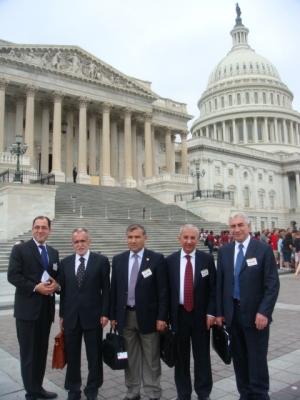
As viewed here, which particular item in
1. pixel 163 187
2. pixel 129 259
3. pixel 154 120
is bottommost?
pixel 129 259

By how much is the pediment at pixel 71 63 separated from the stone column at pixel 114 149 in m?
4.65

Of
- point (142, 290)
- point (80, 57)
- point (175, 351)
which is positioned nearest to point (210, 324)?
point (175, 351)

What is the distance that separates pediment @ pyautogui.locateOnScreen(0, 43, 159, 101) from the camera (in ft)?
119

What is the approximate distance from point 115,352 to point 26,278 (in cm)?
155

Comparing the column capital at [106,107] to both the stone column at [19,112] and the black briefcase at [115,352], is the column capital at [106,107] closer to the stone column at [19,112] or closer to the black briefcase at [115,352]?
the stone column at [19,112]

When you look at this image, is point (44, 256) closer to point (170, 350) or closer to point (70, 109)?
point (170, 350)

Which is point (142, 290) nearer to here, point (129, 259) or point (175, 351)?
point (129, 259)

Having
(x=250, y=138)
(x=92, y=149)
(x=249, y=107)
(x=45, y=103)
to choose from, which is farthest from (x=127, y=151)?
(x=249, y=107)

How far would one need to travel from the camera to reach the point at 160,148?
52906 mm

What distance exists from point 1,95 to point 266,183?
174 ft

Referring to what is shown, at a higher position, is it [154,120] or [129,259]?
[154,120]

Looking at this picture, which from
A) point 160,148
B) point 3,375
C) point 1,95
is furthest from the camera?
point 160,148

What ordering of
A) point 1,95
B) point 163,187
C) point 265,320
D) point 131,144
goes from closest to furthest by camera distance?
point 265,320 → point 1,95 → point 163,187 → point 131,144

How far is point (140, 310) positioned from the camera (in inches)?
194
